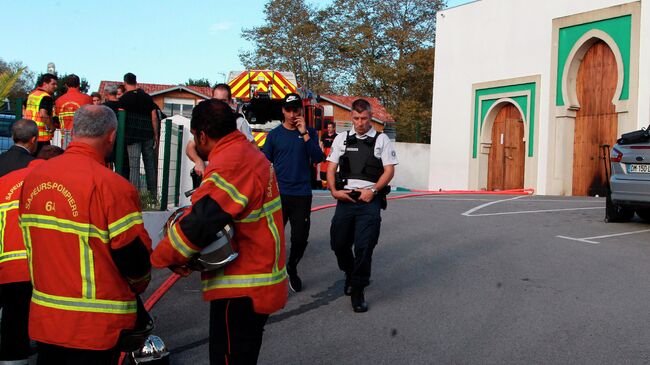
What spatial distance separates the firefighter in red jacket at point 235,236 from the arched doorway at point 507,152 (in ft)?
73.7

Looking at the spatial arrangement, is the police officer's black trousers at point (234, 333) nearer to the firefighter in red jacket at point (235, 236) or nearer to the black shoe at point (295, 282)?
the firefighter in red jacket at point (235, 236)

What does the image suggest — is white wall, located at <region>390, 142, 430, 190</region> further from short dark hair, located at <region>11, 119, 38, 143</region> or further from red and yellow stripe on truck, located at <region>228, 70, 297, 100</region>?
short dark hair, located at <region>11, 119, 38, 143</region>

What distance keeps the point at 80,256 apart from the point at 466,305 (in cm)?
472

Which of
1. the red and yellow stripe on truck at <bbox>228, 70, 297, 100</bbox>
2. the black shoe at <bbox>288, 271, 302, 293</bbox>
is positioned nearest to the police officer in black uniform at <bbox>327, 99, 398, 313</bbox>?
the black shoe at <bbox>288, 271, 302, 293</bbox>

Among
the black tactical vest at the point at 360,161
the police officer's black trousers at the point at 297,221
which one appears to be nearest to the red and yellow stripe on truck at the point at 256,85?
the police officer's black trousers at the point at 297,221

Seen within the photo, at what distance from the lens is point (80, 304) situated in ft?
11.2

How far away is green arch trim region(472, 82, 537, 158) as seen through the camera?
24125 millimetres

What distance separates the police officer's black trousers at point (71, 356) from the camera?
3412mm

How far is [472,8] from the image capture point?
1065 inches

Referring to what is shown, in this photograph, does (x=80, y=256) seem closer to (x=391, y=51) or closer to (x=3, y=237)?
(x=3, y=237)

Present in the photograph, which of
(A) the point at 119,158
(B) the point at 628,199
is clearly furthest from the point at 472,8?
(A) the point at 119,158

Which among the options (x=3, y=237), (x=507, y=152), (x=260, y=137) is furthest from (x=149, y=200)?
(x=507, y=152)

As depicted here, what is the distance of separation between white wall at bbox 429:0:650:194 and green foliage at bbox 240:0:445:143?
65.8 feet

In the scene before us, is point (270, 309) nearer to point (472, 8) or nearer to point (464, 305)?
point (464, 305)
